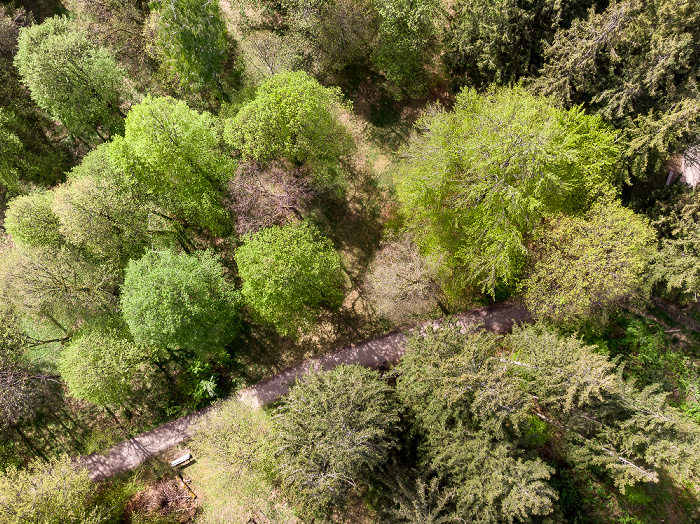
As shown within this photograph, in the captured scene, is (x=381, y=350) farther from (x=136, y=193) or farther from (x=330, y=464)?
(x=136, y=193)

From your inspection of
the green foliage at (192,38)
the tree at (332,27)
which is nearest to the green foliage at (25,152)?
the green foliage at (192,38)

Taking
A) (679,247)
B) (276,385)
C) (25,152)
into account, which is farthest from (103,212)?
(679,247)

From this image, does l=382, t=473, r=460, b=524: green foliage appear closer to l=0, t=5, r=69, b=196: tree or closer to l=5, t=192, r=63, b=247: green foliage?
l=5, t=192, r=63, b=247: green foliage

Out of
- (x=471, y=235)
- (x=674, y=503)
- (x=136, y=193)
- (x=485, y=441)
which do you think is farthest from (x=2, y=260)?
(x=674, y=503)

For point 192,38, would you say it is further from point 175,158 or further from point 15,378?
point 15,378

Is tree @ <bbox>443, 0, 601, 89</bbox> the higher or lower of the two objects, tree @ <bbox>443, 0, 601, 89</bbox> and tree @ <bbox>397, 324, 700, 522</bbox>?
the higher

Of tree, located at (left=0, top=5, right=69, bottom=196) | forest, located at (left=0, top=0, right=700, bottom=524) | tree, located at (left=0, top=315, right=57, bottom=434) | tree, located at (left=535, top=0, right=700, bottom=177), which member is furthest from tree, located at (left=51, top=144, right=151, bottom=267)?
tree, located at (left=535, top=0, right=700, bottom=177)

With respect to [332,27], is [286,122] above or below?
below

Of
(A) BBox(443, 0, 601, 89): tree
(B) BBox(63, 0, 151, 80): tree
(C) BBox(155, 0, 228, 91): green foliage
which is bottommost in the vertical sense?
(A) BBox(443, 0, 601, 89): tree
